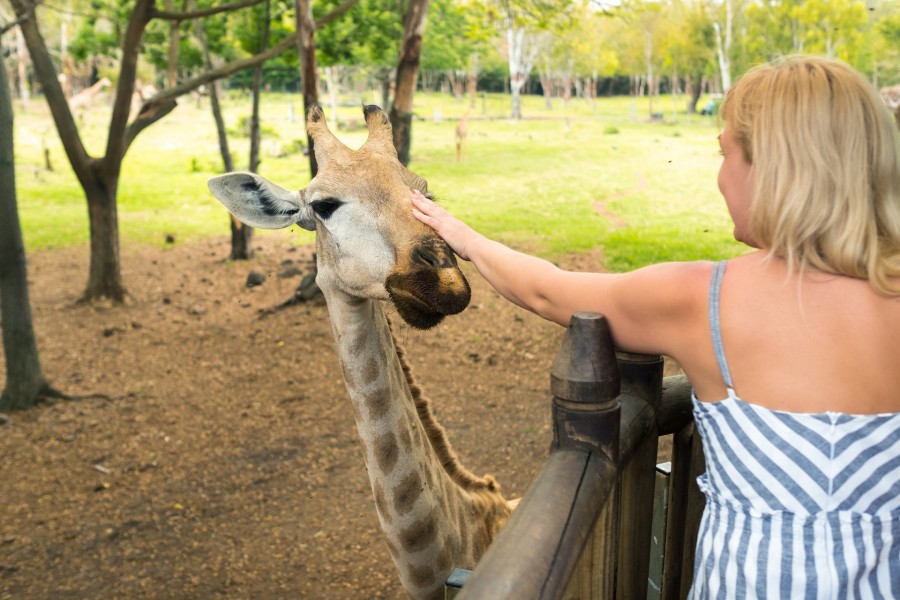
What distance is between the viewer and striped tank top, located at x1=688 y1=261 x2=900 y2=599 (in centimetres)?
163

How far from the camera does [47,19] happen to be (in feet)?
118

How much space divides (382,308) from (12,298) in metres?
4.78

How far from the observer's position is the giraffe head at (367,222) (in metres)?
2.63

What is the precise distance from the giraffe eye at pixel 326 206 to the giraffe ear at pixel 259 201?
0.42ft

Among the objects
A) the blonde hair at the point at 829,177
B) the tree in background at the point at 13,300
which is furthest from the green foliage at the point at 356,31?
the blonde hair at the point at 829,177

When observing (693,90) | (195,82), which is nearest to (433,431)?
(195,82)

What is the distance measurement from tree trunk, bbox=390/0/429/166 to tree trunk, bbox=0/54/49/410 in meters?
3.55

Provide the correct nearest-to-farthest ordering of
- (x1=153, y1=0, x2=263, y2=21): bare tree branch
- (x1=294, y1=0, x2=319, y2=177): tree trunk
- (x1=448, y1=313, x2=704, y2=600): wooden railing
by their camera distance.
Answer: (x1=448, y1=313, x2=704, y2=600): wooden railing, (x1=153, y1=0, x2=263, y2=21): bare tree branch, (x1=294, y1=0, x2=319, y2=177): tree trunk

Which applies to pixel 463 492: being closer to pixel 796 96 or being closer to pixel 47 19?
pixel 796 96

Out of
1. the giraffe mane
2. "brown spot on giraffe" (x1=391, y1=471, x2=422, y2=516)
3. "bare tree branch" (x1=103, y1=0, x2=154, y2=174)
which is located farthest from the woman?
"bare tree branch" (x1=103, y1=0, x2=154, y2=174)

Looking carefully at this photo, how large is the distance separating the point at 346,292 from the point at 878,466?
185cm

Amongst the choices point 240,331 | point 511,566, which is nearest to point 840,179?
point 511,566

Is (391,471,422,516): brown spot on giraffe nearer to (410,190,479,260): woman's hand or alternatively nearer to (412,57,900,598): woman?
(410,190,479,260): woman's hand

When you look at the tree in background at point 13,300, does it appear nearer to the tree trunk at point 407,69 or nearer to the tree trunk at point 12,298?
the tree trunk at point 12,298
